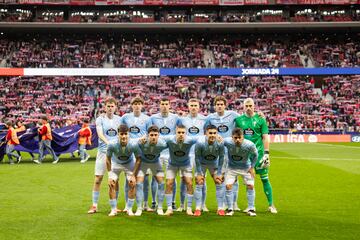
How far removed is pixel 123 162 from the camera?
394 inches

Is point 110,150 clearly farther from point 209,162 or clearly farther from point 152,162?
point 209,162

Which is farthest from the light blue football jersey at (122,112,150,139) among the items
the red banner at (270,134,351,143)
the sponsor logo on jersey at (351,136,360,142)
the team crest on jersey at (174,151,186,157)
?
the sponsor logo on jersey at (351,136,360,142)

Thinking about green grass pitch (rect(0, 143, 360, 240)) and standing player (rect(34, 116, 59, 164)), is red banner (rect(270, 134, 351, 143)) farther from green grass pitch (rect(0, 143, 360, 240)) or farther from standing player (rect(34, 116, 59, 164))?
green grass pitch (rect(0, 143, 360, 240))

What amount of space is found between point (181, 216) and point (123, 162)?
1.57 metres

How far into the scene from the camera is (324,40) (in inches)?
2279

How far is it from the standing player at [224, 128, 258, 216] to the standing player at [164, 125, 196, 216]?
0.74 metres

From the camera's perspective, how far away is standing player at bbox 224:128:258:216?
9.82m

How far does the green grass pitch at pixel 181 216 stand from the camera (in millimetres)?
8219

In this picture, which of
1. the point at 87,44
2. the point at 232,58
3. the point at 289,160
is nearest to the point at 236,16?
the point at 232,58

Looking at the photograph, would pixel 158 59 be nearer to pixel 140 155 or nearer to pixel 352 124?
pixel 352 124

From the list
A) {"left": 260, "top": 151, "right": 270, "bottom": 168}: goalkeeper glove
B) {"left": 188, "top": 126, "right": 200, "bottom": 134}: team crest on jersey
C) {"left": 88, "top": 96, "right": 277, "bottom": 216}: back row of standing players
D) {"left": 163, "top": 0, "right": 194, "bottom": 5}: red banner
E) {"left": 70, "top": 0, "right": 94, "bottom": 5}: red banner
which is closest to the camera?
{"left": 88, "top": 96, "right": 277, "bottom": 216}: back row of standing players

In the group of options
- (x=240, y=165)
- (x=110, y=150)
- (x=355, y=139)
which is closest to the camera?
(x=110, y=150)

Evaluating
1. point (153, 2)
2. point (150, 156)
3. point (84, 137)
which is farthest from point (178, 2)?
point (150, 156)

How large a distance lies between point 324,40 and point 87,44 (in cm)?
2709
